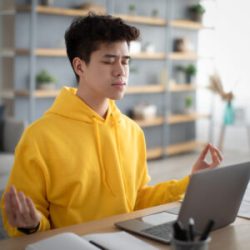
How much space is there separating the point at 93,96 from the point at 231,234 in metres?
0.63

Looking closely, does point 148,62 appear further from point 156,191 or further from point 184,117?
point 156,191

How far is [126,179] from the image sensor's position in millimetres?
1734

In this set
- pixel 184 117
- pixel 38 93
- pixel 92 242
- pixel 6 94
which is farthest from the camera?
pixel 184 117

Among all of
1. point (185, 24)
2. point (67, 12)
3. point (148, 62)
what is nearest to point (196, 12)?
point (185, 24)

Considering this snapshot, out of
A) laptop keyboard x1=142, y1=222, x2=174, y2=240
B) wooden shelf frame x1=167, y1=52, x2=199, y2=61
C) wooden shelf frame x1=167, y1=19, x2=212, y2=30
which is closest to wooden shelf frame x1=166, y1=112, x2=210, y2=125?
wooden shelf frame x1=167, y1=52, x2=199, y2=61

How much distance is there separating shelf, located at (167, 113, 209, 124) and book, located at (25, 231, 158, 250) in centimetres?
519

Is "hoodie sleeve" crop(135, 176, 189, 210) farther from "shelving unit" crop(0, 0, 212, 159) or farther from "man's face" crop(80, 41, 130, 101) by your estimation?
"shelving unit" crop(0, 0, 212, 159)

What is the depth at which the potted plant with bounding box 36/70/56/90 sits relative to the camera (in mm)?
5066

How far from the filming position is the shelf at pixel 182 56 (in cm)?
643

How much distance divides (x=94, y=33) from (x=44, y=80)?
11.4 ft

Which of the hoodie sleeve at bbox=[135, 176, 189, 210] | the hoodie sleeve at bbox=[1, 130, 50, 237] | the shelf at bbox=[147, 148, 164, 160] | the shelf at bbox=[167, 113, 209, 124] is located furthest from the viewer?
the shelf at bbox=[167, 113, 209, 124]

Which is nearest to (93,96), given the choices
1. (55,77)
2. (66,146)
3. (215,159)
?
(66,146)

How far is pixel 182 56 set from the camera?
6.54m

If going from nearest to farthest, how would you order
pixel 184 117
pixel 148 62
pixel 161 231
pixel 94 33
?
pixel 161 231
pixel 94 33
pixel 148 62
pixel 184 117
